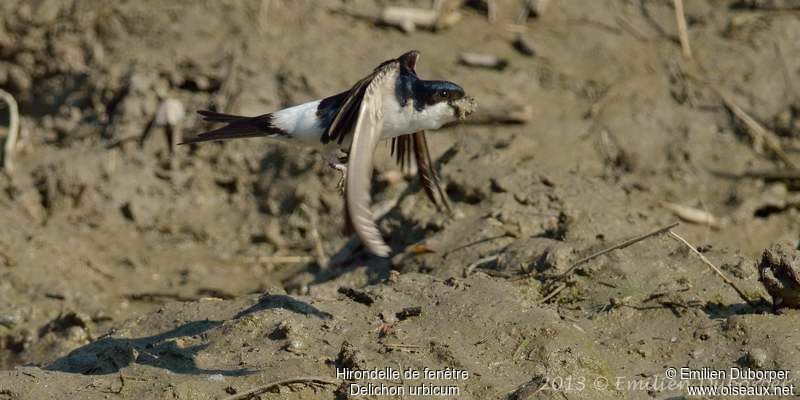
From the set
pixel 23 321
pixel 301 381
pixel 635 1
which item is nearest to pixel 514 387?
pixel 301 381

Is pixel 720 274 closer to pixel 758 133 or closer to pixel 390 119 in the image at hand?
pixel 390 119

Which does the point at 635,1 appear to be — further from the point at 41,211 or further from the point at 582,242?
the point at 41,211

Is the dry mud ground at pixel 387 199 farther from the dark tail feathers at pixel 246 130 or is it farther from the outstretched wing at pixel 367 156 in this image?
the dark tail feathers at pixel 246 130

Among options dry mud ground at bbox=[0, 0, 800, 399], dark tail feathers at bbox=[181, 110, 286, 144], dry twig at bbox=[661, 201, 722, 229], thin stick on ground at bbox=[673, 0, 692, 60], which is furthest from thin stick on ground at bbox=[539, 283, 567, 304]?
thin stick on ground at bbox=[673, 0, 692, 60]

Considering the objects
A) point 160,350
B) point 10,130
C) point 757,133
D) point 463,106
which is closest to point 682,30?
point 757,133

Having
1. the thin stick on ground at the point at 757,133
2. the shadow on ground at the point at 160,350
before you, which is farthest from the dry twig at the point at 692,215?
the shadow on ground at the point at 160,350

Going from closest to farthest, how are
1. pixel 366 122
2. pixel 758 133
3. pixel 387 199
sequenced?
pixel 366 122 < pixel 387 199 < pixel 758 133
